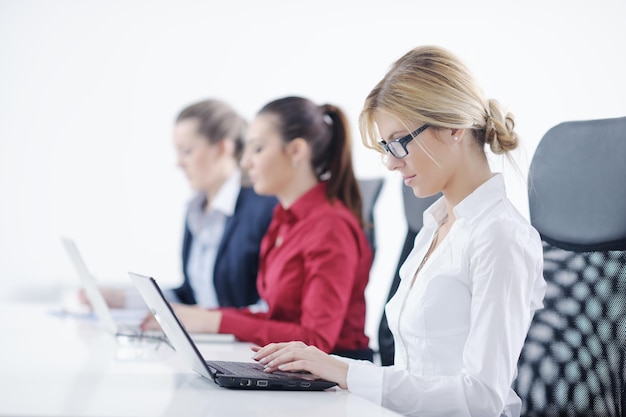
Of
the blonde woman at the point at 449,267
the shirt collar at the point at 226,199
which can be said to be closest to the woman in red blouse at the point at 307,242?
the blonde woman at the point at 449,267

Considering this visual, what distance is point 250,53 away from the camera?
4.38 metres

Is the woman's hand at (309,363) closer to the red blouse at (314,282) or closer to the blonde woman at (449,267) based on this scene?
the blonde woman at (449,267)

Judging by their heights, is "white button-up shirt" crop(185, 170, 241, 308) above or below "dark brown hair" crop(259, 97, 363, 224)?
below

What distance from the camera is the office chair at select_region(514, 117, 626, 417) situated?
1.59 metres

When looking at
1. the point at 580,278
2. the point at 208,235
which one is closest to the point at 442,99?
the point at 580,278

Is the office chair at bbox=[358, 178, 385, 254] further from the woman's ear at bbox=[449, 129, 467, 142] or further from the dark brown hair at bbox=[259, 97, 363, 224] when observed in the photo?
the woman's ear at bbox=[449, 129, 467, 142]

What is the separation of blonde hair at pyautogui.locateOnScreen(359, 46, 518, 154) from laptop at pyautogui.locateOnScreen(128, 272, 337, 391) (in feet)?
1.79

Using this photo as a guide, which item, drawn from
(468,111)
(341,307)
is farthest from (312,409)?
(341,307)

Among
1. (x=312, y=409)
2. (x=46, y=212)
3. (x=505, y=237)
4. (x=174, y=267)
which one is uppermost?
(x=505, y=237)

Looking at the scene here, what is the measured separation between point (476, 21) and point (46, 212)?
2.41 meters

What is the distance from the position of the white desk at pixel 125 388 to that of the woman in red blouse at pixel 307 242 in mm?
247

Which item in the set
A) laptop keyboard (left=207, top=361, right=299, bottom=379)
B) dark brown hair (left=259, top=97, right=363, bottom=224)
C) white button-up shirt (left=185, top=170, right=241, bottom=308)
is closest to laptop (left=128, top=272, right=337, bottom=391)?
laptop keyboard (left=207, top=361, right=299, bottom=379)

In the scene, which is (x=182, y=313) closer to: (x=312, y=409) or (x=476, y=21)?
(x=312, y=409)

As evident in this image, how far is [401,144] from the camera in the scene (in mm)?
1581
